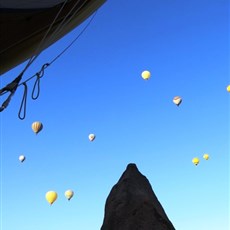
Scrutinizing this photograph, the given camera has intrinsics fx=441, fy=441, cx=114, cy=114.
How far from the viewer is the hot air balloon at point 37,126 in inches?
1145

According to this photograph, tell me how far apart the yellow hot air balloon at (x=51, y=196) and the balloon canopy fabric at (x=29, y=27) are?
21258mm

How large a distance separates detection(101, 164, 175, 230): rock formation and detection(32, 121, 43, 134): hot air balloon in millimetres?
13834

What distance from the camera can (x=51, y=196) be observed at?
3144cm

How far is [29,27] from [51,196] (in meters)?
22.3

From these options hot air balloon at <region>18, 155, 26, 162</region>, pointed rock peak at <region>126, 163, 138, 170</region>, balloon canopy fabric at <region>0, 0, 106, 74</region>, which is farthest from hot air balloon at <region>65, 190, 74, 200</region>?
balloon canopy fabric at <region>0, 0, 106, 74</region>

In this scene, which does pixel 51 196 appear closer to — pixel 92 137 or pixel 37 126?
pixel 37 126

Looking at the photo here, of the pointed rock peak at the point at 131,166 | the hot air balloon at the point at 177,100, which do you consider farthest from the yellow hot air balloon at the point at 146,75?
the pointed rock peak at the point at 131,166

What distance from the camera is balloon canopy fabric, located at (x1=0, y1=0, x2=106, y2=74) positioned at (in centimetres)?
1035

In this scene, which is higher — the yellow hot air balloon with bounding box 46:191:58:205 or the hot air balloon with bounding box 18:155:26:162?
the hot air balloon with bounding box 18:155:26:162

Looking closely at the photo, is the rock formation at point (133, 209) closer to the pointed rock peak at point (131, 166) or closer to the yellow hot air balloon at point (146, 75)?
the pointed rock peak at point (131, 166)

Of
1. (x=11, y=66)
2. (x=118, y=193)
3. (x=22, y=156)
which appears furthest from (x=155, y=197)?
(x=22, y=156)

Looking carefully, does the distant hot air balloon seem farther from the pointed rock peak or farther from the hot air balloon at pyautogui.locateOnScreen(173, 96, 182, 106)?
the pointed rock peak

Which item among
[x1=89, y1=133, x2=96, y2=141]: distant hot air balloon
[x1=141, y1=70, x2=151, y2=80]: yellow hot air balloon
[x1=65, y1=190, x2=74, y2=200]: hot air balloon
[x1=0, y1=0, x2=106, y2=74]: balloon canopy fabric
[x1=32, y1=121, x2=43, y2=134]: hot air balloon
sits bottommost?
[x1=0, y1=0, x2=106, y2=74]: balloon canopy fabric

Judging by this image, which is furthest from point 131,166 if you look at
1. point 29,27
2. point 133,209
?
point 29,27
